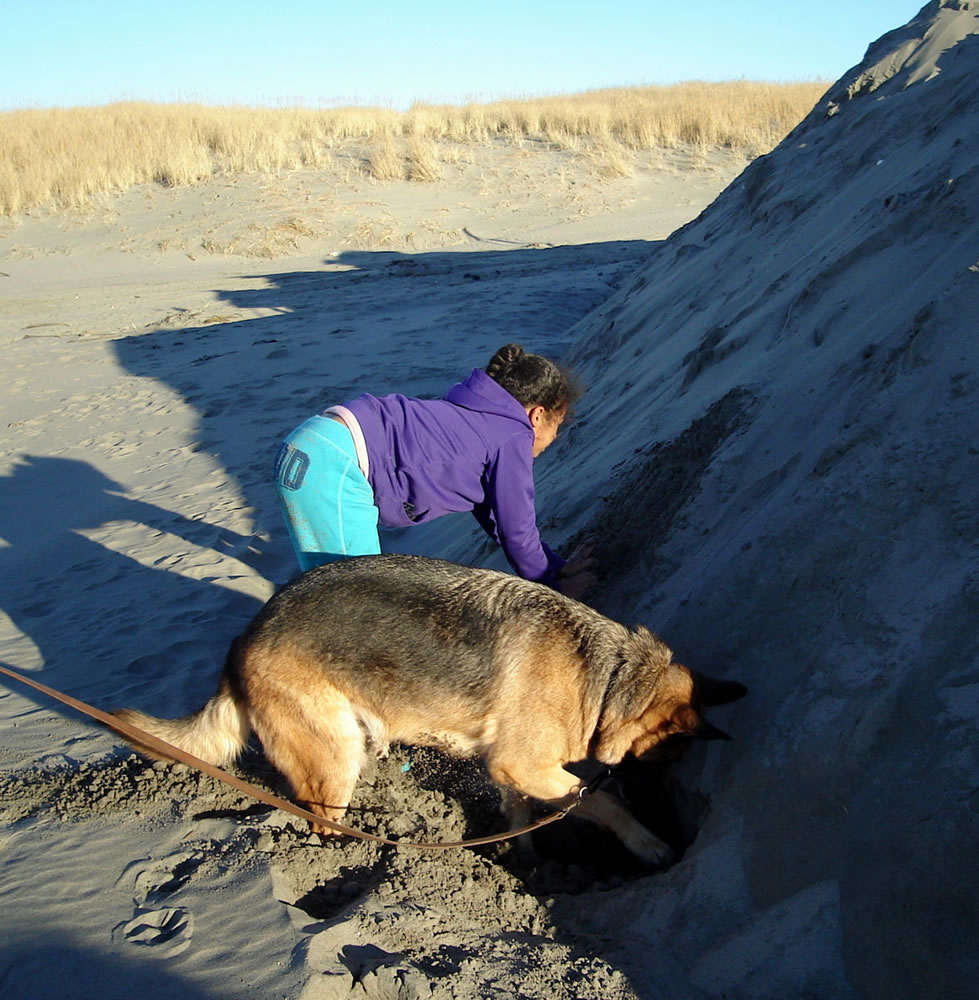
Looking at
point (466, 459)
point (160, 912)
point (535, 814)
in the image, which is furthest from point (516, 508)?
point (160, 912)

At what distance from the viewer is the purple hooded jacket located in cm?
441

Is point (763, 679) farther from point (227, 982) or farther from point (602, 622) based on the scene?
point (227, 982)

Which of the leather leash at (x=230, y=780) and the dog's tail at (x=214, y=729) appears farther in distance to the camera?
the dog's tail at (x=214, y=729)

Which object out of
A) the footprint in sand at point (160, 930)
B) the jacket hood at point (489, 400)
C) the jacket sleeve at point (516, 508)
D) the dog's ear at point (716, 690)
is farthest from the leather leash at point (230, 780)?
the jacket hood at point (489, 400)

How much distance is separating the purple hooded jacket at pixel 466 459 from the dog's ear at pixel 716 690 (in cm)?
108

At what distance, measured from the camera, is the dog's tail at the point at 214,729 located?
3.88m

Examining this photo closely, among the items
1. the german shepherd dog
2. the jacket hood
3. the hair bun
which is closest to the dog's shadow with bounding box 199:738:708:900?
the german shepherd dog

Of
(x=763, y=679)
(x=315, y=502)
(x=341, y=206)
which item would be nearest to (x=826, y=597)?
(x=763, y=679)

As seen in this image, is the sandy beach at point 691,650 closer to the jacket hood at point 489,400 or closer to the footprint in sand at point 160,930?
the footprint in sand at point 160,930

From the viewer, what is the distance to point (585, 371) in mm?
9469

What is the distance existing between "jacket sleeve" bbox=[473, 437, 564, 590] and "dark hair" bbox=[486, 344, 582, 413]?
0.26 meters

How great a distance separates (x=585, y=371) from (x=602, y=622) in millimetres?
5903

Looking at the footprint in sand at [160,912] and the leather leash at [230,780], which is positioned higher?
the leather leash at [230,780]

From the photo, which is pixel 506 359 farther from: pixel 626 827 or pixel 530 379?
pixel 626 827
